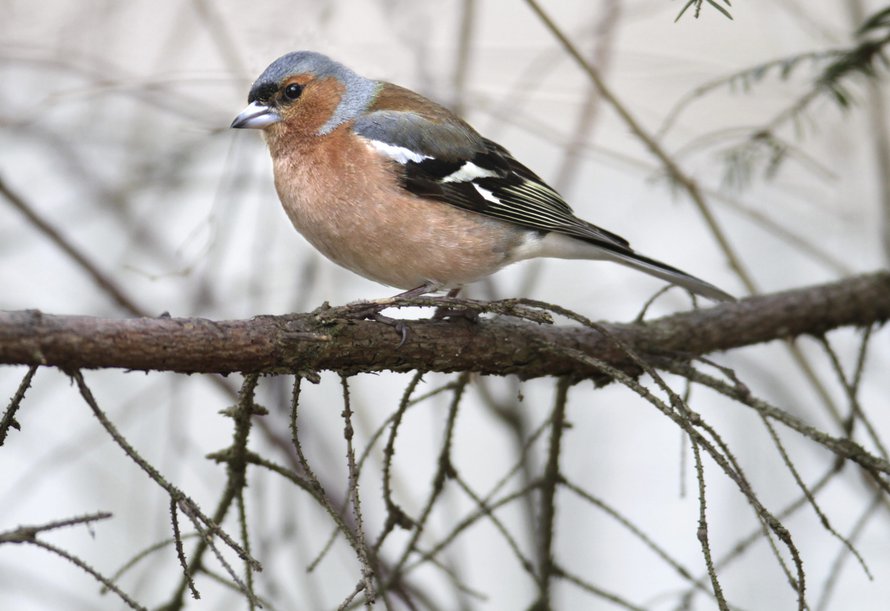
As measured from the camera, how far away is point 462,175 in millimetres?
3357

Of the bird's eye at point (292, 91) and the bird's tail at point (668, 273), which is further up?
the bird's eye at point (292, 91)

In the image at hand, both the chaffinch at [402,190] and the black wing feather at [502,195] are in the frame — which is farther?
the black wing feather at [502,195]

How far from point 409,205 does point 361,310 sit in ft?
3.06

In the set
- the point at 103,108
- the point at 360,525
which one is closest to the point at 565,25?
the point at 103,108

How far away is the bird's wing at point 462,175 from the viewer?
328cm

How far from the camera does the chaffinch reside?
315 centimetres

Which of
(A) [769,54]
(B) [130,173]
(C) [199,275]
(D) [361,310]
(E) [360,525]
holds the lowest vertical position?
(E) [360,525]

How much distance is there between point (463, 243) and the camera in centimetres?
323

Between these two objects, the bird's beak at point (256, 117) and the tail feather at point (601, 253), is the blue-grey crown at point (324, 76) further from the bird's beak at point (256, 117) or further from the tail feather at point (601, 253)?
the tail feather at point (601, 253)

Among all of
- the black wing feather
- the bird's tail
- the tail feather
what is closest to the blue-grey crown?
the black wing feather

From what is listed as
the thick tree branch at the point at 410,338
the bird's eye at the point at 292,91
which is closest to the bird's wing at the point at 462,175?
the bird's eye at the point at 292,91

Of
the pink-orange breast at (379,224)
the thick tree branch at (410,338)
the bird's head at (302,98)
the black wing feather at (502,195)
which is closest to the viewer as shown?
the thick tree branch at (410,338)

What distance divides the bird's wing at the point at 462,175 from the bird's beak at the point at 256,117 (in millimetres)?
298

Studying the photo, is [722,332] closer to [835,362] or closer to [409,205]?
[835,362]
